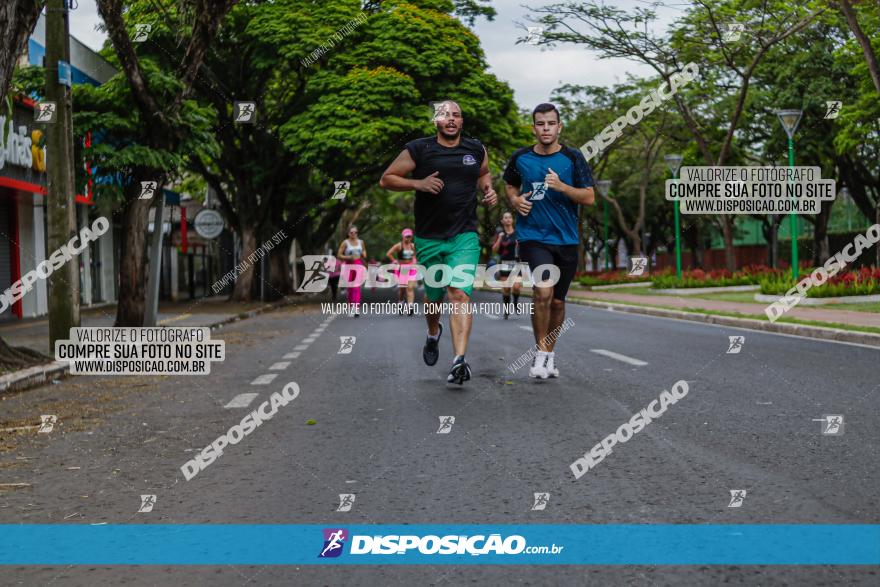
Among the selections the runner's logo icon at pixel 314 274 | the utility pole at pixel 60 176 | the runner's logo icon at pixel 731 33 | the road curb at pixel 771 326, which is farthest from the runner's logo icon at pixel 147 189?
the runner's logo icon at pixel 314 274

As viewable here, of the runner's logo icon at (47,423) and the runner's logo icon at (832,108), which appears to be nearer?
the runner's logo icon at (47,423)

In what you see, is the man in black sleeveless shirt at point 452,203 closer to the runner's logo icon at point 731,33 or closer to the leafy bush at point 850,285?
the leafy bush at point 850,285

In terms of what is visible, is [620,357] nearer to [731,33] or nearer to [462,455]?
[462,455]

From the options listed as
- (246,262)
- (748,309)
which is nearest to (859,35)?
(748,309)

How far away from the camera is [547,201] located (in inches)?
317

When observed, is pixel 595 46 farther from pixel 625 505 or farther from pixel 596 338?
pixel 625 505

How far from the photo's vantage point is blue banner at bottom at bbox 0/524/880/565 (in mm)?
3484

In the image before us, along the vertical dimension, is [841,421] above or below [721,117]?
below

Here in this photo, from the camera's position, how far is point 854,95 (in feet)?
117

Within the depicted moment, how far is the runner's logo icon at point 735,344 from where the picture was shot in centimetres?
1094

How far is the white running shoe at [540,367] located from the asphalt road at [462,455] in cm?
14

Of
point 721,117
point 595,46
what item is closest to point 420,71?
point 595,46

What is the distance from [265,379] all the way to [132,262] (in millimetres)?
6381

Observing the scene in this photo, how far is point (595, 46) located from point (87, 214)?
15537 millimetres
